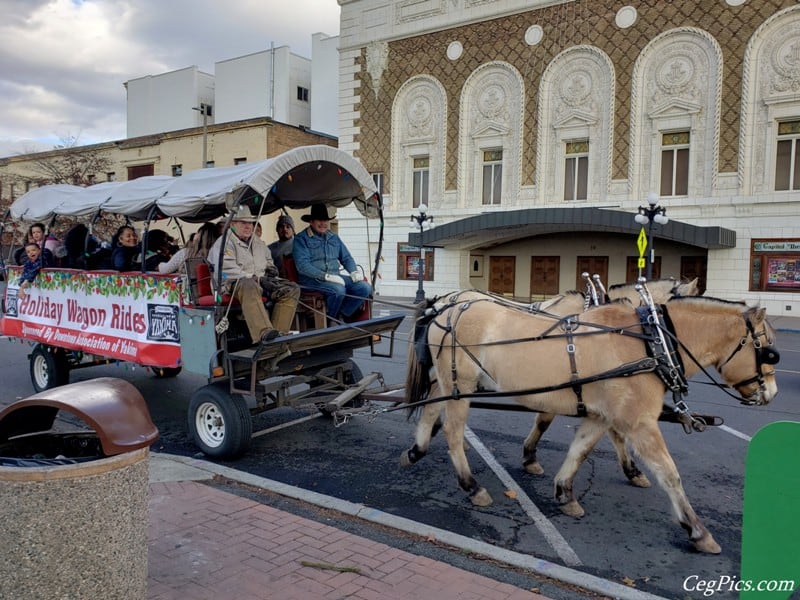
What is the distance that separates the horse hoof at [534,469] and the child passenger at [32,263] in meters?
7.09

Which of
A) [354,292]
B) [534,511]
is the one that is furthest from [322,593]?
[354,292]

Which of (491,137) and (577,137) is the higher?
(491,137)

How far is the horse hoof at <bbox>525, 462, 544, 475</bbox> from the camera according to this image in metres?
5.75

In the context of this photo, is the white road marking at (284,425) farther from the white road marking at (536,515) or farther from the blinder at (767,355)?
the blinder at (767,355)

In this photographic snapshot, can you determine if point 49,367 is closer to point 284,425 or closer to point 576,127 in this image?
point 284,425

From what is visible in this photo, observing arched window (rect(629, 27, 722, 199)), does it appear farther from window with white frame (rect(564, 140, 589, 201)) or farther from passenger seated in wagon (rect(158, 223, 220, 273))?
passenger seated in wagon (rect(158, 223, 220, 273))

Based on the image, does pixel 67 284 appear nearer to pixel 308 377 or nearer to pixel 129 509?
pixel 308 377

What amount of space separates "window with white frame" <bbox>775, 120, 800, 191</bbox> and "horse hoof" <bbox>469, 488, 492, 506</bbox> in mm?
22486

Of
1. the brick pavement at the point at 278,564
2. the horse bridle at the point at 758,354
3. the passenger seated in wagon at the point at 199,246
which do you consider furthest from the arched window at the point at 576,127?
the brick pavement at the point at 278,564

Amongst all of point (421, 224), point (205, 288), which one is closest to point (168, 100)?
point (421, 224)

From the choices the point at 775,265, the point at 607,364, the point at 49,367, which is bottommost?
the point at 49,367

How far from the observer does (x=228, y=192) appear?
583 cm

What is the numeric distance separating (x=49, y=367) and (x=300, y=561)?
21.5ft

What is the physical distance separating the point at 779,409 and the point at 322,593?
7727mm
